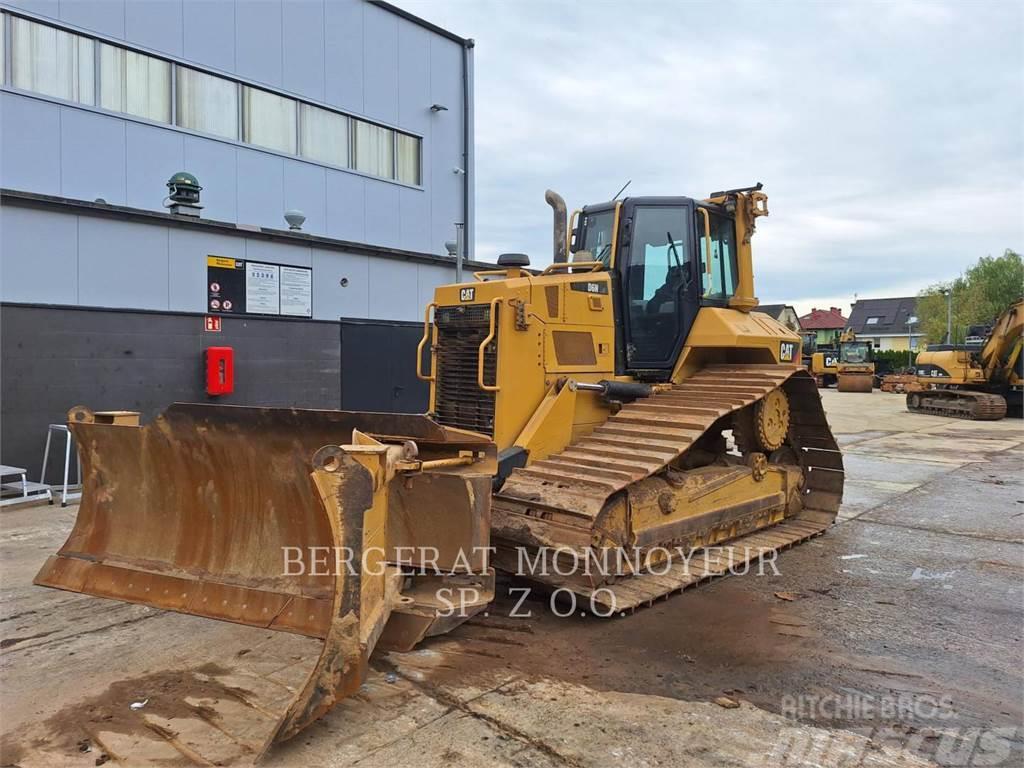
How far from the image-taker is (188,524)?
13.6ft

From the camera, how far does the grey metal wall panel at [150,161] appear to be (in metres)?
11.1

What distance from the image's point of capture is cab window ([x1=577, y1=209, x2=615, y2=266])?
20.7 feet

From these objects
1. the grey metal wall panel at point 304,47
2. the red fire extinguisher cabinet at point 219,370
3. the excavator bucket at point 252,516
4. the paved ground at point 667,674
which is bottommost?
the paved ground at point 667,674

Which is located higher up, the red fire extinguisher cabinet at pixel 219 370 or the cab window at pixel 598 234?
the cab window at pixel 598 234

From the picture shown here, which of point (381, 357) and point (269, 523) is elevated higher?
point (381, 357)

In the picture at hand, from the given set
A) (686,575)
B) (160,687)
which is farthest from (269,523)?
(686,575)

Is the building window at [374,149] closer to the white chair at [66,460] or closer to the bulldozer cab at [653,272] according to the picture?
the white chair at [66,460]

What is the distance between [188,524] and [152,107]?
953cm

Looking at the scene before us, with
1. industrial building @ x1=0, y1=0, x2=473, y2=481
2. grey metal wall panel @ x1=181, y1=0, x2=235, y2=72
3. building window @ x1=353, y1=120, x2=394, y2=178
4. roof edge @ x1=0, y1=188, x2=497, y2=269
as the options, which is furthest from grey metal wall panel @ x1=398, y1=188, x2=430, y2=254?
grey metal wall panel @ x1=181, y1=0, x2=235, y2=72

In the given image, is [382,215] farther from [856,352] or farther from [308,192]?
[856,352]

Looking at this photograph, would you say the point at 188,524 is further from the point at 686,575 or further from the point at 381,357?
the point at 381,357

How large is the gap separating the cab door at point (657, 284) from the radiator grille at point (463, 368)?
1.45 meters

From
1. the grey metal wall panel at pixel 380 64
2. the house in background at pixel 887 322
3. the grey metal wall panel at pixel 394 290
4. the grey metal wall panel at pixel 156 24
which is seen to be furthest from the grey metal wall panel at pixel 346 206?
the house in background at pixel 887 322

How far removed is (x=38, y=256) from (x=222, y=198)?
15.4 ft
